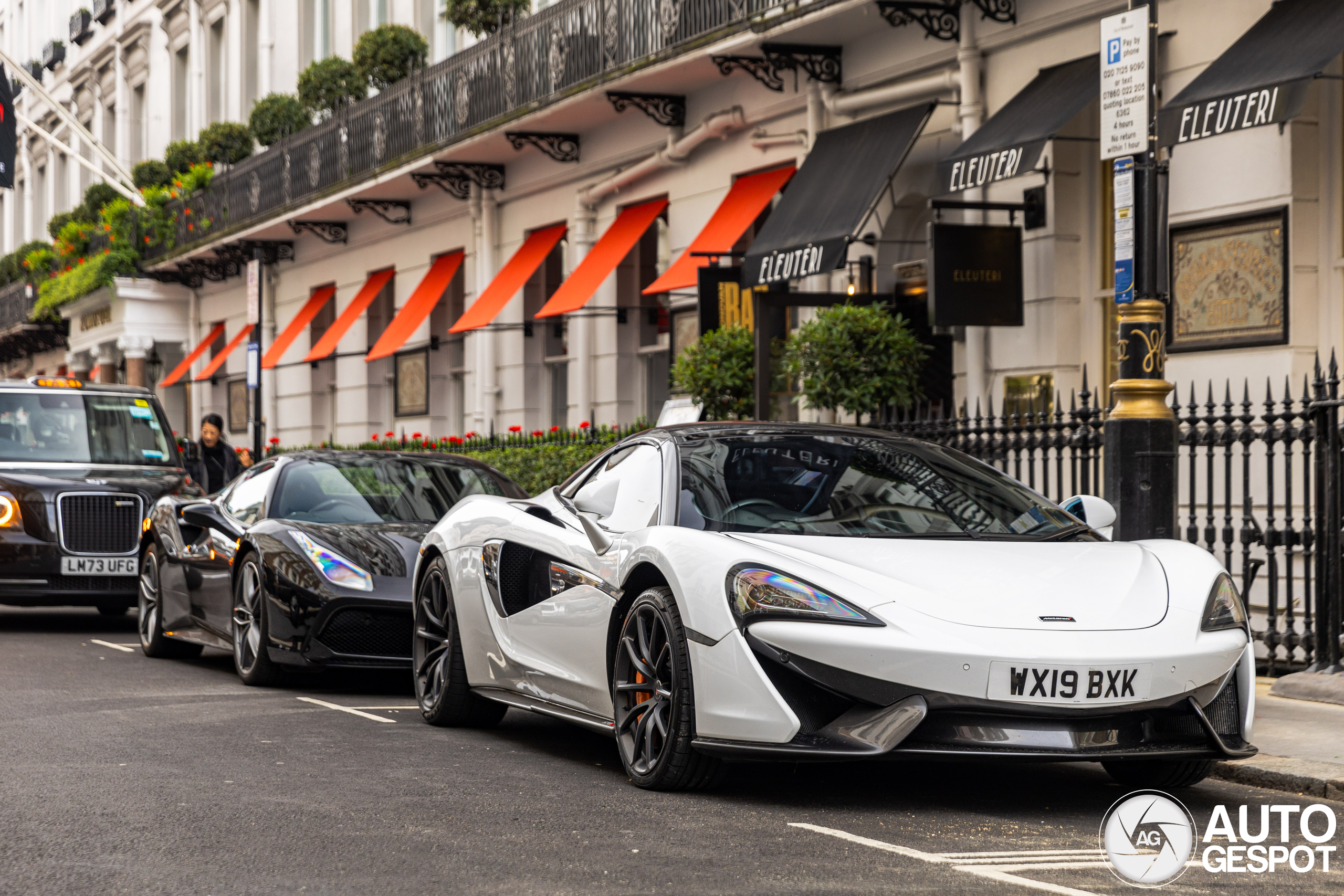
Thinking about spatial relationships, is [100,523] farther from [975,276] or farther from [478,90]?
[478,90]

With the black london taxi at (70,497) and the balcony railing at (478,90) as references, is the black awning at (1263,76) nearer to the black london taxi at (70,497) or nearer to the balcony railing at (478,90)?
the balcony railing at (478,90)

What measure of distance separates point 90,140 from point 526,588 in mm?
29547

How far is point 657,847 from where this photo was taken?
5242mm

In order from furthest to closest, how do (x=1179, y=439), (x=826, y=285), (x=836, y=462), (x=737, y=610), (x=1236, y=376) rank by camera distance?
(x=826, y=285) → (x=1236, y=376) → (x=1179, y=439) → (x=836, y=462) → (x=737, y=610)

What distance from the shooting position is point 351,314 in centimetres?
2591

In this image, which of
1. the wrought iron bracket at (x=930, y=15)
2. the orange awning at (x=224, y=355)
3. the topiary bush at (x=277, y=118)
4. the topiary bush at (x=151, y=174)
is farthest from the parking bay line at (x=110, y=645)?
the topiary bush at (x=151, y=174)

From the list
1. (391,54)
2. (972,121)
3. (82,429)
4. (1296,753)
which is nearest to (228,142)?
(391,54)

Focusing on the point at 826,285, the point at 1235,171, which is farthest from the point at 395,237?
the point at 1235,171

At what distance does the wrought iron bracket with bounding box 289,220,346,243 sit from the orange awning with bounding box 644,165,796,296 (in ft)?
37.1

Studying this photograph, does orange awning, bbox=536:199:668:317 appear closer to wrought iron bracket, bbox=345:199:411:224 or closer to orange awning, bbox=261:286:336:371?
wrought iron bracket, bbox=345:199:411:224

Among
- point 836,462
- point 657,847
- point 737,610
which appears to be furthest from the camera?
point 836,462

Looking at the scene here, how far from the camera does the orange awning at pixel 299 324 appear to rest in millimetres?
27703

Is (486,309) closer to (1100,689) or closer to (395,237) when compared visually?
(395,237)

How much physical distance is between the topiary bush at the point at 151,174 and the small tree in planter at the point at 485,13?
14.2 meters
